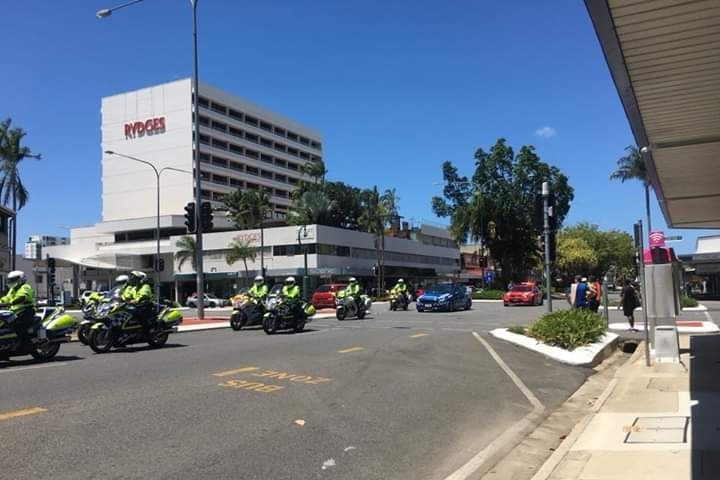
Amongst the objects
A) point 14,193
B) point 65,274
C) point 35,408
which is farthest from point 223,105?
point 35,408

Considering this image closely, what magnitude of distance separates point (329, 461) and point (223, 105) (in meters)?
94.1

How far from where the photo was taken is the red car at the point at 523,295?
137 ft

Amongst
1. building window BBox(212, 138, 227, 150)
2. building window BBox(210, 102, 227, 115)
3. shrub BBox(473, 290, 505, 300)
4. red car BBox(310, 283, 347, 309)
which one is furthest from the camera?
building window BBox(212, 138, 227, 150)

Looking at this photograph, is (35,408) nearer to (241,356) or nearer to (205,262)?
(241,356)

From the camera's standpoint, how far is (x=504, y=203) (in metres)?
66.1

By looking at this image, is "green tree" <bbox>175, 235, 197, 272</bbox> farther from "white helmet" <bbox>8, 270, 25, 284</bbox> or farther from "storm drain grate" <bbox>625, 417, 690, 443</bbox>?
"storm drain grate" <bbox>625, 417, 690, 443</bbox>

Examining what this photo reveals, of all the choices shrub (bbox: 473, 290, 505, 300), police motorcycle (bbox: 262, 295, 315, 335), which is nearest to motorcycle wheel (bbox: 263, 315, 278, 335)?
police motorcycle (bbox: 262, 295, 315, 335)

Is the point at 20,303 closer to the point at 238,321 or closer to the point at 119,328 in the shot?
the point at 119,328

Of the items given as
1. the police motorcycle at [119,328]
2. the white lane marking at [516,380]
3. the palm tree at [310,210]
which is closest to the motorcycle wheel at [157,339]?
the police motorcycle at [119,328]

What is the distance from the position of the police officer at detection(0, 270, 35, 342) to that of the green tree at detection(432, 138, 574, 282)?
5582cm

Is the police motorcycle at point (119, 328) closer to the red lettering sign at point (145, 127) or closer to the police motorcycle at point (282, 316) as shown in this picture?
the police motorcycle at point (282, 316)

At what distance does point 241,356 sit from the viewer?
13.6 metres

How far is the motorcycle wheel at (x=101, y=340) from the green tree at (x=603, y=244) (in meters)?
88.1

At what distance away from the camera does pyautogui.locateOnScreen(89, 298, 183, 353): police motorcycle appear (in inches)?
589
